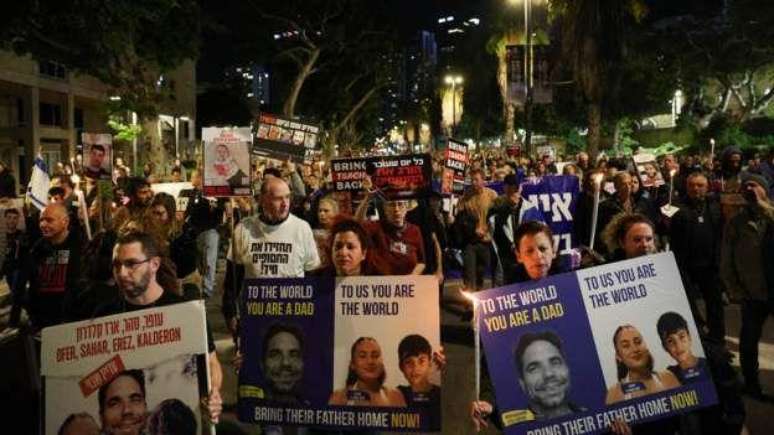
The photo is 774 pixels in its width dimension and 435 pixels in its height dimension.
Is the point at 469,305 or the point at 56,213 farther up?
the point at 56,213

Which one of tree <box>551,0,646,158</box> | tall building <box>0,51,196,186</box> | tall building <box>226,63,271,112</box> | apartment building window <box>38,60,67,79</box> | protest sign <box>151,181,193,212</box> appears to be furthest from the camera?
tall building <box>226,63,271,112</box>

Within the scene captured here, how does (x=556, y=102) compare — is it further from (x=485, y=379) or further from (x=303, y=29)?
(x=485, y=379)

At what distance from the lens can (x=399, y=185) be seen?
772 centimetres

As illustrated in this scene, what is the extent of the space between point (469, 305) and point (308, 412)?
22.6 feet

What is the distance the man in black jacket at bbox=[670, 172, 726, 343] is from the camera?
7.76 meters

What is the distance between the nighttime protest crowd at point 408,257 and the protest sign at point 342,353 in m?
0.02

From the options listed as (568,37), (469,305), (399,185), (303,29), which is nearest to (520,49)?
(568,37)

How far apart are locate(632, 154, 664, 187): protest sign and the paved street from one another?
2073mm

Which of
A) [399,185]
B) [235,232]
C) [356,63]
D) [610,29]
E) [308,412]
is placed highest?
[356,63]

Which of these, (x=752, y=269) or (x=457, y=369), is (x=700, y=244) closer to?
(x=752, y=269)

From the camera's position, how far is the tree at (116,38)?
2034 cm

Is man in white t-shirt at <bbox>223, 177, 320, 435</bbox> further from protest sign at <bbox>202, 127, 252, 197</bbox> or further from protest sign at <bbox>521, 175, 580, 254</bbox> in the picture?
protest sign at <bbox>521, 175, 580, 254</bbox>

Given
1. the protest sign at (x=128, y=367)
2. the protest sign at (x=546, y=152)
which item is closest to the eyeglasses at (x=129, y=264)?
the protest sign at (x=128, y=367)

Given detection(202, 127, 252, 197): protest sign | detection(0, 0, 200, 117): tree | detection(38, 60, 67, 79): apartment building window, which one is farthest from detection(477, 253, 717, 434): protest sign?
detection(38, 60, 67, 79): apartment building window
